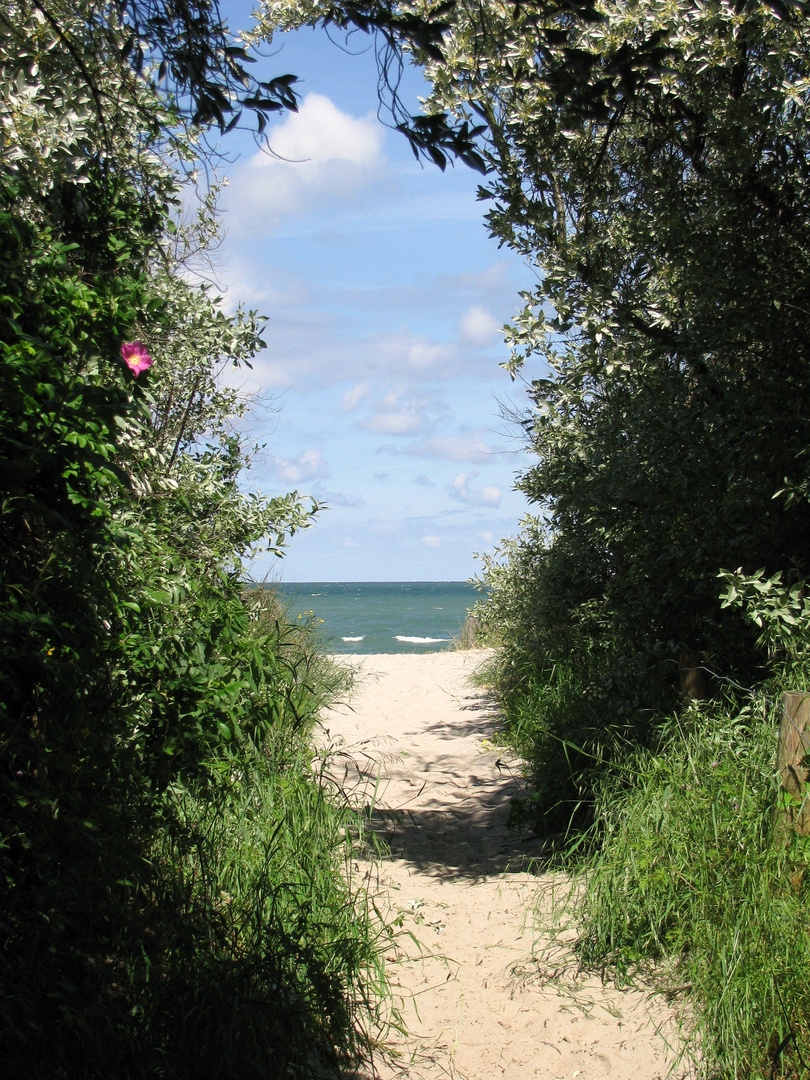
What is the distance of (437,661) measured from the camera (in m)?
14.4

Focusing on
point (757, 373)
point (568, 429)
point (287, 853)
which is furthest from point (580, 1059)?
point (568, 429)

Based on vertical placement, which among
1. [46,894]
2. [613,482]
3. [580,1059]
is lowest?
[580,1059]

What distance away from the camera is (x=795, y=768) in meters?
3.16

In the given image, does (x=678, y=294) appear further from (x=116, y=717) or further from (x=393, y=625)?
(x=393, y=625)

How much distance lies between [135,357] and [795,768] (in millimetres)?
3175

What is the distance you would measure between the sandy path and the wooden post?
0.93 m

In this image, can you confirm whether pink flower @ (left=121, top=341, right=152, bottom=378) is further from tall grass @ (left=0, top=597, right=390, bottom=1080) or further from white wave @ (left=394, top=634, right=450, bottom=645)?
white wave @ (left=394, top=634, right=450, bottom=645)

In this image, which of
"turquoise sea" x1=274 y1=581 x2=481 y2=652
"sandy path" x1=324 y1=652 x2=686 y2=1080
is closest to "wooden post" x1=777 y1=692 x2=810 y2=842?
"sandy path" x1=324 y1=652 x2=686 y2=1080

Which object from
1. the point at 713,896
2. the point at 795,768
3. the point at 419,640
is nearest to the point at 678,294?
the point at 795,768

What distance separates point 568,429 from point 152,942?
572 cm

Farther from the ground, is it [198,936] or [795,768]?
[795,768]

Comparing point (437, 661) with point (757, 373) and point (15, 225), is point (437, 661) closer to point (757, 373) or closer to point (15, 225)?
point (757, 373)

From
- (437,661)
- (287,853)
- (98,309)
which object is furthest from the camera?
(437,661)

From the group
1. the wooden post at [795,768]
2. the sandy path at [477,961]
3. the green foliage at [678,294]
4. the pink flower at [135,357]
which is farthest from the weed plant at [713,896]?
the pink flower at [135,357]
